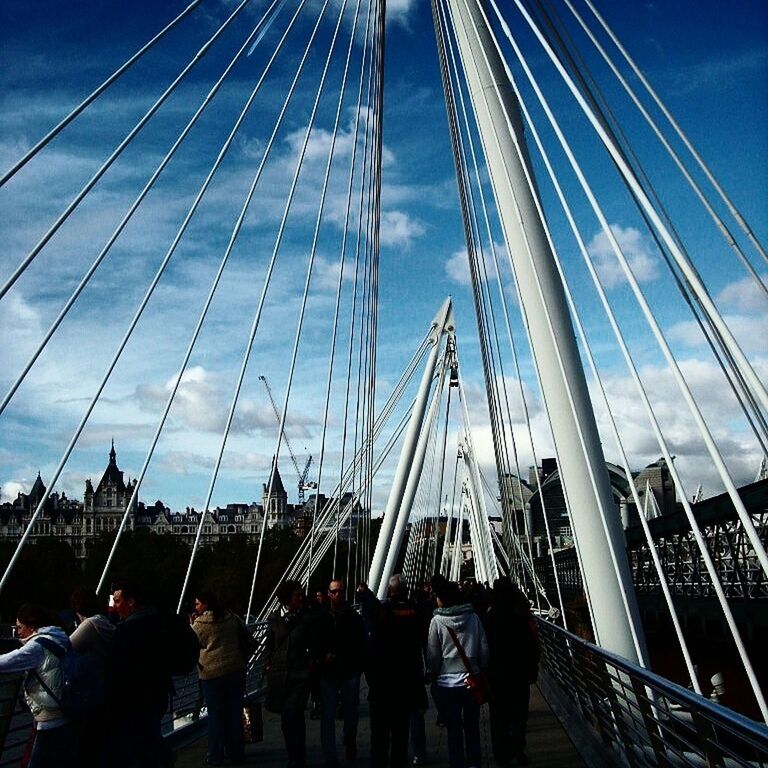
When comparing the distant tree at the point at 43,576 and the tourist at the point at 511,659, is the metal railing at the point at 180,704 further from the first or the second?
the distant tree at the point at 43,576

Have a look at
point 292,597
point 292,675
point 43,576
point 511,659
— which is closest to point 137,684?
point 292,675

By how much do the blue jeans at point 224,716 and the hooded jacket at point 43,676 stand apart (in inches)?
117

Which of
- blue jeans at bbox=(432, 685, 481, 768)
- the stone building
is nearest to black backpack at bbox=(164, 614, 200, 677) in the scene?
blue jeans at bbox=(432, 685, 481, 768)

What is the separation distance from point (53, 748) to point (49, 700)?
0.83 ft

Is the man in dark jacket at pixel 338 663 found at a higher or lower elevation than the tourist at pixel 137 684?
higher

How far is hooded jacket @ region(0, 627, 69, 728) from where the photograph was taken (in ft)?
16.2

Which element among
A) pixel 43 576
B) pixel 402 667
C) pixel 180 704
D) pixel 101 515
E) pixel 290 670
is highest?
pixel 101 515

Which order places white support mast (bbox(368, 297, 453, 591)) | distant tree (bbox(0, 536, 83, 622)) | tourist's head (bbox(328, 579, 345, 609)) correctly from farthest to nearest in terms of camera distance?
distant tree (bbox(0, 536, 83, 622)), white support mast (bbox(368, 297, 453, 591)), tourist's head (bbox(328, 579, 345, 609))

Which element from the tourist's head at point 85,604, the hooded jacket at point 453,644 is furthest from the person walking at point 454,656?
the tourist's head at point 85,604

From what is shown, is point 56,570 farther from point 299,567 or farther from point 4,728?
point 4,728

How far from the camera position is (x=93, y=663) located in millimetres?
5270

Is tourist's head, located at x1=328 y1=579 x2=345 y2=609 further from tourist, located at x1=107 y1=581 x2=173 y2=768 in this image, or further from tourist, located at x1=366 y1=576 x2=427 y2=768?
tourist, located at x1=107 y1=581 x2=173 y2=768

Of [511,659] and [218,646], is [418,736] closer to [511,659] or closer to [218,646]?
[511,659]

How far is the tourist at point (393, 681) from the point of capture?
268 inches
